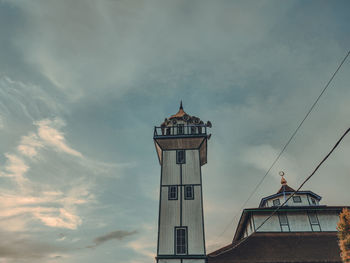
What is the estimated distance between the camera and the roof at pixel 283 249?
72.1ft

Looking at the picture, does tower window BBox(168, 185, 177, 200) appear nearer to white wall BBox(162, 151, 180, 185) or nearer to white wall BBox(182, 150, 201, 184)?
white wall BBox(162, 151, 180, 185)

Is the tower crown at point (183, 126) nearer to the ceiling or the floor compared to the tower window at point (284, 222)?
nearer to the ceiling

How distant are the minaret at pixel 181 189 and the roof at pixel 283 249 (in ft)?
8.20

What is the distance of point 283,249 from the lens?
2286 centimetres

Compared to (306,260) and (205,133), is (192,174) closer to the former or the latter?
(205,133)

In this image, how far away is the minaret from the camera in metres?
22.6

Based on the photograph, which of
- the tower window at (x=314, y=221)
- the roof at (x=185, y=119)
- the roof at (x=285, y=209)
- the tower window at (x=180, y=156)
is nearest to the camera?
the tower window at (x=314, y=221)

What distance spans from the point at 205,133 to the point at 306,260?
1488 centimetres

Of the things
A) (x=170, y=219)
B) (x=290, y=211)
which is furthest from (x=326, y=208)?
(x=170, y=219)

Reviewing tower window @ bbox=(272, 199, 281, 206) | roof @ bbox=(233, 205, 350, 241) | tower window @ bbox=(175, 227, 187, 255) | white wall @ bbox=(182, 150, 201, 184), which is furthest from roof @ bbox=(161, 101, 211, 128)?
tower window @ bbox=(272, 199, 281, 206)

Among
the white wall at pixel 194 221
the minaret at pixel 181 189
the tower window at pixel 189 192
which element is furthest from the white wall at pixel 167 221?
the tower window at pixel 189 192

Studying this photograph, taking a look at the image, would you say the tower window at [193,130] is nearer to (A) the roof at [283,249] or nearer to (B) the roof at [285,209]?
(B) the roof at [285,209]

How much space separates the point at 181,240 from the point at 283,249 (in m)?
9.30

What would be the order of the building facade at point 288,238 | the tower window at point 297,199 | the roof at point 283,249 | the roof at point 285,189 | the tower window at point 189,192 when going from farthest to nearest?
the roof at point 285,189, the tower window at point 297,199, the tower window at point 189,192, the building facade at point 288,238, the roof at point 283,249
